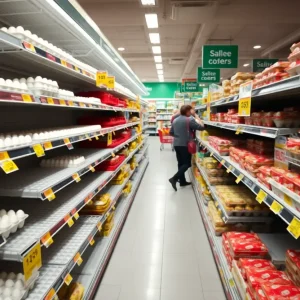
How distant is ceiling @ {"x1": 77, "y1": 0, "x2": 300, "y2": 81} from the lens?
6496mm

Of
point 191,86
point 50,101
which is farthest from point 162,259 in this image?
point 191,86

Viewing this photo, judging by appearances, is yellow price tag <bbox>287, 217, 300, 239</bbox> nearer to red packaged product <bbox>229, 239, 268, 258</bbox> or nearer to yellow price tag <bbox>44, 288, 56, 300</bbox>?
red packaged product <bbox>229, 239, 268, 258</bbox>

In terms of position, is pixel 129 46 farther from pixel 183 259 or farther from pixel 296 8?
pixel 183 259

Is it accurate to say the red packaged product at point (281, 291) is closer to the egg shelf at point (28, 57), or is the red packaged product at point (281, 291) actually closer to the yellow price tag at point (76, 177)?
the yellow price tag at point (76, 177)

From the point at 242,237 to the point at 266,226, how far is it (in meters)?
0.56

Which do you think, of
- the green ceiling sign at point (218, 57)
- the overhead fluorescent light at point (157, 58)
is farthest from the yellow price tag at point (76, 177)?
the overhead fluorescent light at point (157, 58)

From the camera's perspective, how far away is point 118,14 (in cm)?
703

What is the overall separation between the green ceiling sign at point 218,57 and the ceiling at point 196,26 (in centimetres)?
67

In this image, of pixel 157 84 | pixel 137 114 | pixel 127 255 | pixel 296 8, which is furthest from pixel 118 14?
pixel 157 84

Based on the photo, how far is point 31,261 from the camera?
4.81ft

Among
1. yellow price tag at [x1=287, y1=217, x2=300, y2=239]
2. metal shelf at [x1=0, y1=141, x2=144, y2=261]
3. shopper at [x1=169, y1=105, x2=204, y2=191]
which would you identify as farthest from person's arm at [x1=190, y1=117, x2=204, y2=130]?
yellow price tag at [x1=287, y1=217, x2=300, y2=239]

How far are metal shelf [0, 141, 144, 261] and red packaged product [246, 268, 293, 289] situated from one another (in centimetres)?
129

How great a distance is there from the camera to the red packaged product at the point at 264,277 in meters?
1.67

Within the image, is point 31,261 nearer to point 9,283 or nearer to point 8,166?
point 9,283
